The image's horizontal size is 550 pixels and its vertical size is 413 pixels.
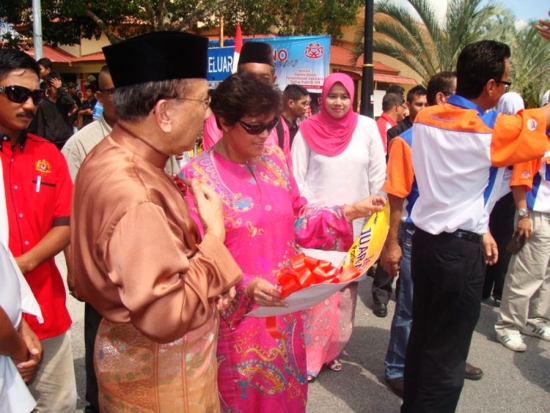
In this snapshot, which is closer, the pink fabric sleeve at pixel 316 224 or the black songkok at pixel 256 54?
the pink fabric sleeve at pixel 316 224

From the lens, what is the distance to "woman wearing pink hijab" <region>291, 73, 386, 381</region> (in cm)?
366

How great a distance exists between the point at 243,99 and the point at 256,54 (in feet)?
5.64

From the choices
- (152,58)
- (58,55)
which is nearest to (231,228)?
(152,58)

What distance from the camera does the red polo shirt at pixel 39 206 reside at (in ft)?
7.38

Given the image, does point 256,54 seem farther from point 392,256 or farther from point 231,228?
point 231,228

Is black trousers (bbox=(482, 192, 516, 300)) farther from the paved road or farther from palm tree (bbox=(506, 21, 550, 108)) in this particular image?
palm tree (bbox=(506, 21, 550, 108))

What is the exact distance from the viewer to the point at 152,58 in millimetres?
1470

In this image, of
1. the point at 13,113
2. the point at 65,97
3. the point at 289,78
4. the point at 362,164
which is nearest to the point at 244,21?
the point at 289,78

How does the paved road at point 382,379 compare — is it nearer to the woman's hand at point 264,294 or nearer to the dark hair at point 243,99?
the woman's hand at point 264,294

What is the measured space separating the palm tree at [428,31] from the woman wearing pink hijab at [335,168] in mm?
12303

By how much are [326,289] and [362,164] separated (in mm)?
1930

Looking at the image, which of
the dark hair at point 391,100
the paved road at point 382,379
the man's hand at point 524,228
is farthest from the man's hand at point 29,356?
the dark hair at point 391,100

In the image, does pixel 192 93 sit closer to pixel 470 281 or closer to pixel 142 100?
pixel 142 100

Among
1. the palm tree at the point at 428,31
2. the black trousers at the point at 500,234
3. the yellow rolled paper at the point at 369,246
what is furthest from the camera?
the palm tree at the point at 428,31
